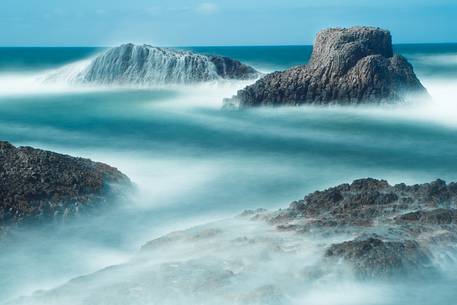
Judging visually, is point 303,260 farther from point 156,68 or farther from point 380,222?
point 156,68

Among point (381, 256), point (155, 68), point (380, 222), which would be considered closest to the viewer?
point (381, 256)

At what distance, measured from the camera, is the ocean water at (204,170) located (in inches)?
233

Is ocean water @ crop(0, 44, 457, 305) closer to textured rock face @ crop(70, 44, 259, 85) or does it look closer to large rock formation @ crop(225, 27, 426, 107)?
large rock formation @ crop(225, 27, 426, 107)

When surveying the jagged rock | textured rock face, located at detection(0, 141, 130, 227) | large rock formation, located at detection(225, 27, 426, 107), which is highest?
large rock formation, located at detection(225, 27, 426, 107)

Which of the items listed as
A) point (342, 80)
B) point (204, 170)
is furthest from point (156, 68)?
point (204, 170)

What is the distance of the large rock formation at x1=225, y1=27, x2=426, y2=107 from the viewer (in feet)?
67.2

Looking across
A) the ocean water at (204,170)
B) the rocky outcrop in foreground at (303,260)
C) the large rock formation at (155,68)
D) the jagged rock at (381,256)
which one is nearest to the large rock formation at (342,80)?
the ocean water at (204,170)

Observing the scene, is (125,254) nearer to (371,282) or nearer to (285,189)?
(371,282)

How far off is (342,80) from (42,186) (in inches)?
559

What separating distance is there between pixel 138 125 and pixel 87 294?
1406 centimetres

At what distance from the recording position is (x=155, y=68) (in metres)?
30.2

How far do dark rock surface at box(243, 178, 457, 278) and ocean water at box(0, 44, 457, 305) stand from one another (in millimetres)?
262

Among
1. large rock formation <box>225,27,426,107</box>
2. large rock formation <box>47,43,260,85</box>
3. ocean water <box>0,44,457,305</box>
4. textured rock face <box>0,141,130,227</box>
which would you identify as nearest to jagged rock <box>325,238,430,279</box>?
ocean water <box>0,44,457,305</box>

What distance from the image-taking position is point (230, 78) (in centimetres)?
2936
